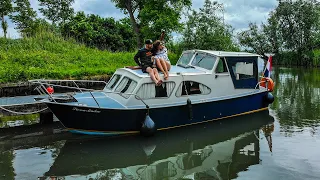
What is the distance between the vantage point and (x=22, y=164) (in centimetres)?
814

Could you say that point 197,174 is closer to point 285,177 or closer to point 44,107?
point 285,177

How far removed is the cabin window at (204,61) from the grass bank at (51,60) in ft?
24.6

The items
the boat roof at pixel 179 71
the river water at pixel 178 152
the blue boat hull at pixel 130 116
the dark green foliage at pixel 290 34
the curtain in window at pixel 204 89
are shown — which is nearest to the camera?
the river water at pixel 178 152

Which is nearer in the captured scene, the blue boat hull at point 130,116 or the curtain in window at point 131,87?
the blue boat hull at point 130,116

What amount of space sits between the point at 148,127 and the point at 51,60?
11.9 meters

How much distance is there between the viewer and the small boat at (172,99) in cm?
967

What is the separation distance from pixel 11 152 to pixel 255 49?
43.2 m

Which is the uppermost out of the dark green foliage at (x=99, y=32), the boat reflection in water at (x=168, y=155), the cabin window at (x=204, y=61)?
the dark green foliage at (x=99, y=32)

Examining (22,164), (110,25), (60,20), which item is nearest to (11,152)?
(22,164)

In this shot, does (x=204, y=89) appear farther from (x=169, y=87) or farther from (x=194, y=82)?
(x=169, y=87)

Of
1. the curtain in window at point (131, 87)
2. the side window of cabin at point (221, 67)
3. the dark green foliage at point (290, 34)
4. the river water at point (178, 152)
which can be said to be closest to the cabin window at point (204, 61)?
the side window of cabin at point (221, 67)

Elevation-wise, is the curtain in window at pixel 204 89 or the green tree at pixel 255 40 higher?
the green tree at pixel 255 40

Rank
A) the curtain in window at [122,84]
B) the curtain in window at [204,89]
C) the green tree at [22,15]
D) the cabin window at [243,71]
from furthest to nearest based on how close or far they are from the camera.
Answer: the green tree at [22,15]
the cabin window at [243,71]
the curtain in window at [204,89]
the curtain in window at [122,84]

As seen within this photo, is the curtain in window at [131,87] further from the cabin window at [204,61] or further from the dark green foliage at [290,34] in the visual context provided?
the dark green foliage at [290,34]
